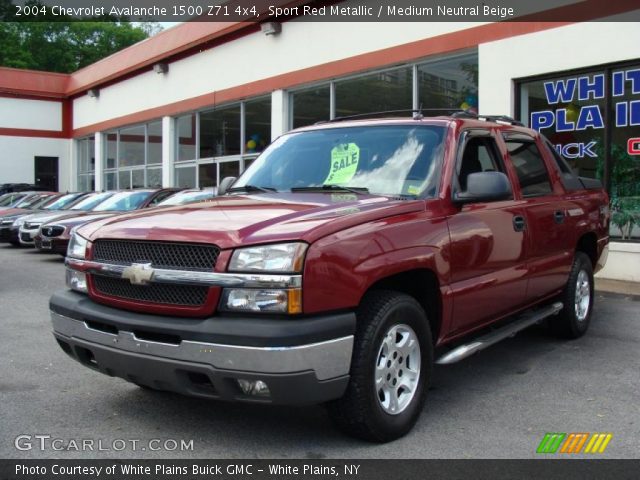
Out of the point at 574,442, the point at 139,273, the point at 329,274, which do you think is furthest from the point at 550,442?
the point at 139,273

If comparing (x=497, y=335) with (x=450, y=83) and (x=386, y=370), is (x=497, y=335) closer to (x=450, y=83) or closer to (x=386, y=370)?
(x=386, y=370)

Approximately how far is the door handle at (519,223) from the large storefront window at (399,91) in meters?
6.51

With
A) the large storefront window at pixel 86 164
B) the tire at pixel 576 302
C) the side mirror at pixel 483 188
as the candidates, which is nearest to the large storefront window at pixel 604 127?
the tire at pixel 576 302

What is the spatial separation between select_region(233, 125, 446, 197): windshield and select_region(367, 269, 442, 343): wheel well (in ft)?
1.77

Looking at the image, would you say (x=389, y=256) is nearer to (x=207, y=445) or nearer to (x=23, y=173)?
(x=207, y=445)

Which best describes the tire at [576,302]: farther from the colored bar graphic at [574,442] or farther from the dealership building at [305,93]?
the dealership building at [305,93]

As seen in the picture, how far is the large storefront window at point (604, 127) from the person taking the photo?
9820mm

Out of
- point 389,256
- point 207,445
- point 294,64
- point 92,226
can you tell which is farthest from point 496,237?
point 294,64

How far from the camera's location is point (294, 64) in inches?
601

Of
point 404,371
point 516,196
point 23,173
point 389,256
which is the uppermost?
point 23,173

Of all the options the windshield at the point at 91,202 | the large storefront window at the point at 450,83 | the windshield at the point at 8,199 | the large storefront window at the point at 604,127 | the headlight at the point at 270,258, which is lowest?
the headlight at the point at 270,258

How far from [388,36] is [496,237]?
30.1ft

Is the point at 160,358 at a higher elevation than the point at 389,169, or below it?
below
